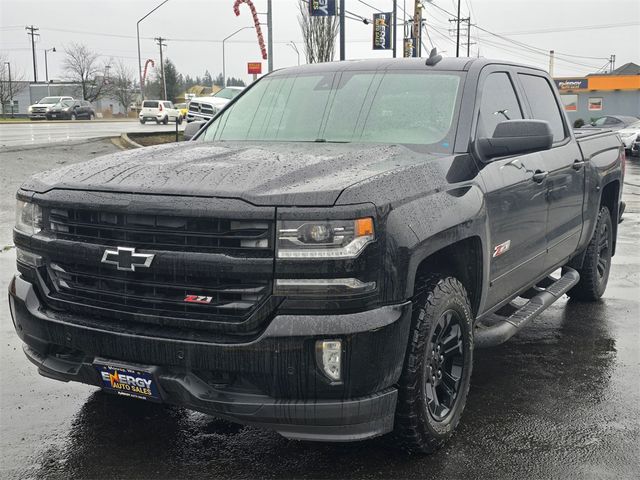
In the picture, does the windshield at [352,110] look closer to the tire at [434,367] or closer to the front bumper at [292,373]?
the tire at [434,367]

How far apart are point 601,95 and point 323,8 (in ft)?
157

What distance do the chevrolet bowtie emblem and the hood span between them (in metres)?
0.26

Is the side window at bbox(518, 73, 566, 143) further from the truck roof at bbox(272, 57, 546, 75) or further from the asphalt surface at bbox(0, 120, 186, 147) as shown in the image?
the asphalt surface at bbox(0, 120, 186, 147)

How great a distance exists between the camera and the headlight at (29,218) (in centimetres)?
335

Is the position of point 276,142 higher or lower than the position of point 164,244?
higher

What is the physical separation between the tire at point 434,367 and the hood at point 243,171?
25.3 inches

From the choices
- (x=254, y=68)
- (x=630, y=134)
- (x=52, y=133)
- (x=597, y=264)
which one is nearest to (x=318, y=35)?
(x=254, y=68)

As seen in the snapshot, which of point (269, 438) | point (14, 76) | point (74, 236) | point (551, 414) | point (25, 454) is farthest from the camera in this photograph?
point (14, 76)

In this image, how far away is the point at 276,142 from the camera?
422 centimetres

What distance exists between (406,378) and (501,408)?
1.21 meters

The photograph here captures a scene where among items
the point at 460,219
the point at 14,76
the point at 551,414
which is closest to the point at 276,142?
the point at 460,219

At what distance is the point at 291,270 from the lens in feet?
9.23

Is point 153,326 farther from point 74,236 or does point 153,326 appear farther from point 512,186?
point 512,186

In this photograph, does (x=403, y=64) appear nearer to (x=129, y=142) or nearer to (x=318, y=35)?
(x=129, y=142)
